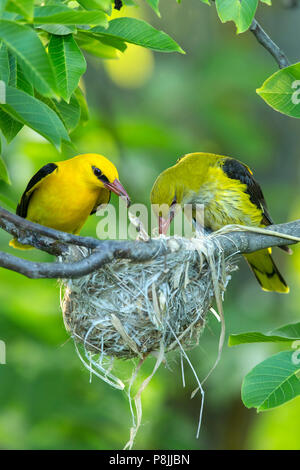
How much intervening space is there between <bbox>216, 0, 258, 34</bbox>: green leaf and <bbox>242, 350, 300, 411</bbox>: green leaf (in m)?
1.43

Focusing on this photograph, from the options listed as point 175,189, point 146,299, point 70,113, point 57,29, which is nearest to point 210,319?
point 175,189

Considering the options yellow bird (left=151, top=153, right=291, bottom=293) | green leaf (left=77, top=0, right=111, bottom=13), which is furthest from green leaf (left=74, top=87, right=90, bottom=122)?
yellow bird (left=151, top=153, right=291, bottom=293)

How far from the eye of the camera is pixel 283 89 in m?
2.88

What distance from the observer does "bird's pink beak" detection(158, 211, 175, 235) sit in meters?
4.23

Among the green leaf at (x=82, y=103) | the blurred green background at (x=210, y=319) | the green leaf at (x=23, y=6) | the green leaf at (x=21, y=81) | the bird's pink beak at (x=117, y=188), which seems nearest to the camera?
the green leaf at (x=23, y=6)

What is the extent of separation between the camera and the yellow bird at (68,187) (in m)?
4.21

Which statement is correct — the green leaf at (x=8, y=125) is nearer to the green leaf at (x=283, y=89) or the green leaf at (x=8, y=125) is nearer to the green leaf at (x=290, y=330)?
the green leaf at (x=283, y=89)

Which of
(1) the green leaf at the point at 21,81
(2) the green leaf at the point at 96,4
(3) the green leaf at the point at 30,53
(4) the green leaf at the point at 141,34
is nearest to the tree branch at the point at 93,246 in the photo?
(1) the green leaf at the point at 21,81

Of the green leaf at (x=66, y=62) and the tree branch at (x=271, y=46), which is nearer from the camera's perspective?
the green leaf at (x=66, y=62)

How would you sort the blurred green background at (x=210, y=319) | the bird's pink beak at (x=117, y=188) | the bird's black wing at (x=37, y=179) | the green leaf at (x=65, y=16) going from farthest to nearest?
the blurred green background at (x=210, y=319) → the bird's black wing at (x=37, y=179) → the bird's pink beak at (x=117, y=188) → the green leaf at (x=65, y=16)

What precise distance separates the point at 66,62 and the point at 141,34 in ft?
1.06

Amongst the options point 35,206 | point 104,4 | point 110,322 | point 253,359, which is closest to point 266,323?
point 253,359

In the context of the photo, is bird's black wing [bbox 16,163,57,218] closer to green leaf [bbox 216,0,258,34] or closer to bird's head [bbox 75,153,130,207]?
bird's head [bbox 75,153,130,207]

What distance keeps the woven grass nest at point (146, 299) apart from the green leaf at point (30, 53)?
4.34 ft
